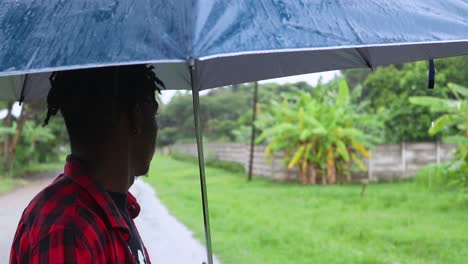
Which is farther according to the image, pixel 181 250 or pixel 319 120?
pixel 319 120

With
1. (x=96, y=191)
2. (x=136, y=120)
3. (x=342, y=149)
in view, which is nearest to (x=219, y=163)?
(x=342, y=149)

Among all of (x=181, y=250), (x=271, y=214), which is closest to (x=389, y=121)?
(x=271, y=214)

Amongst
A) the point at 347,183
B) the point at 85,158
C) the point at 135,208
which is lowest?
the point at 347,183

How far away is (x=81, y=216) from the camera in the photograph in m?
1.20

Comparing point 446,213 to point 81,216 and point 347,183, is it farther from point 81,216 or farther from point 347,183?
point 81,216

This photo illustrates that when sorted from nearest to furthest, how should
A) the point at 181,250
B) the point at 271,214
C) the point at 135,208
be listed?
the point at 135,208 < the point at 181,250 < the point at 271,214

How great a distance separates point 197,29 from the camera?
100 centimetres

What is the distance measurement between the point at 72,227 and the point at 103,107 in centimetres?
32

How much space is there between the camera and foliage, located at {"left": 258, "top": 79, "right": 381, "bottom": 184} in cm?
1445

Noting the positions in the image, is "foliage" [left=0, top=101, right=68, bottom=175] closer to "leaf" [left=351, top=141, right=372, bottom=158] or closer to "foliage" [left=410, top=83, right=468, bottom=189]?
"leaf" [left=351, top=141, right=372, bottom=158]

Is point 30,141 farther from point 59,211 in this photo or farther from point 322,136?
point 59,211

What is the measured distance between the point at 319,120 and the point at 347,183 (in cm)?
180

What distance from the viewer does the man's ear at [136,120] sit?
4.70 feet

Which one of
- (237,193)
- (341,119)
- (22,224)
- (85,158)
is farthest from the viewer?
(341,119)
